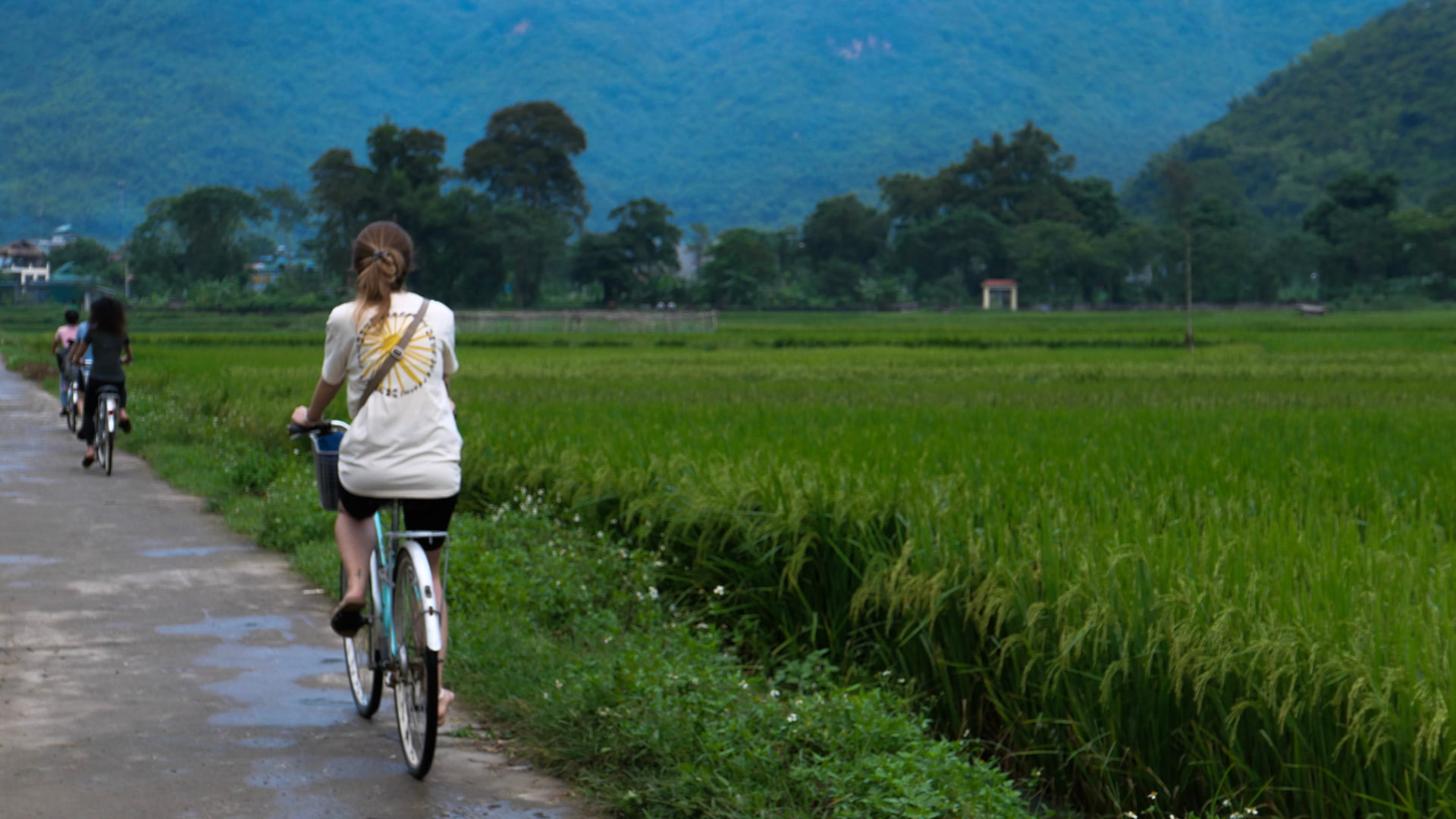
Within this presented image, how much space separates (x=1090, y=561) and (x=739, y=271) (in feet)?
372

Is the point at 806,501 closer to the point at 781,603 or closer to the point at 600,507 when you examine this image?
the point at 781,603

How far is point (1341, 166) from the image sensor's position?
566 feet

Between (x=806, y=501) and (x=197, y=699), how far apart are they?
2.98 m

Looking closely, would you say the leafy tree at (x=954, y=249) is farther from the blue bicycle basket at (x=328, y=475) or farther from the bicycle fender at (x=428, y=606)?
the bicycle fender at (x=428, y=606)

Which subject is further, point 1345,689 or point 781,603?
point 781,603

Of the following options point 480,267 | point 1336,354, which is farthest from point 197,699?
point 480,267

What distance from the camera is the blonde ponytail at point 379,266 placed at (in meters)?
5.61

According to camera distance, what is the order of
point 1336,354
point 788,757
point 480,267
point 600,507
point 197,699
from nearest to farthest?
point 788,757, point 197,699, point 600,507, point 1336,354, point 480,267

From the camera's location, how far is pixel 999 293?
129000mm

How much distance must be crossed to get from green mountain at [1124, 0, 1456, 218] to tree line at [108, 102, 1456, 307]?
1212 inches

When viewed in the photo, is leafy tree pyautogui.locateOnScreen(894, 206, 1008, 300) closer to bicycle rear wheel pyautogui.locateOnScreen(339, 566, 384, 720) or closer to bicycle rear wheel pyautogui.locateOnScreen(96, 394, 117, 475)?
bicycle rear wheel pyautogui.locateOnScreen(96, 394, 117, 475)

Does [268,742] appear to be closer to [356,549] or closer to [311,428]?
[356,549]

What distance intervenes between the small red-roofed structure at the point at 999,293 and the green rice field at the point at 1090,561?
10823cm

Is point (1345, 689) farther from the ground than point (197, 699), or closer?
farther from the ground
